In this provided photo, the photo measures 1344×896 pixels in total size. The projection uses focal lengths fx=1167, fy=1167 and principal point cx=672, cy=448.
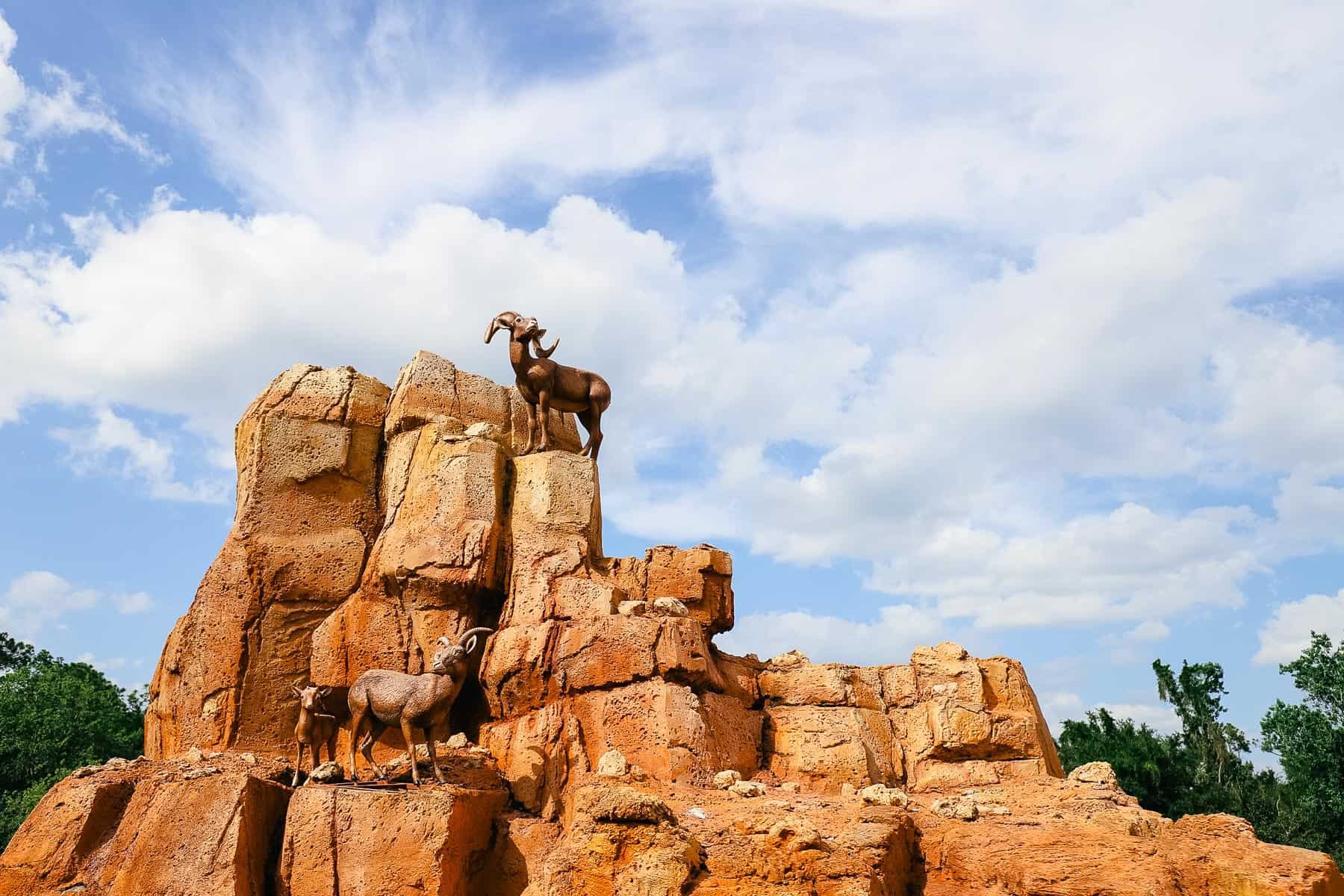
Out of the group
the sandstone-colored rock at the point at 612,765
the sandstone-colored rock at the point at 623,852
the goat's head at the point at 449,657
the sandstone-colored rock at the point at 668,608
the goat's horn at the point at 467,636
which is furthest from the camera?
the sandstone-colored rock at the point at 668,608

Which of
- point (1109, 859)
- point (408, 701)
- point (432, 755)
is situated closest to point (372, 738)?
point (408, 701)

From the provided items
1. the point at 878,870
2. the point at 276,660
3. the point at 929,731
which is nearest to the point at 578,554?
the point at 276,660

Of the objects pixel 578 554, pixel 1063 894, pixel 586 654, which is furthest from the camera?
pixel 578 554

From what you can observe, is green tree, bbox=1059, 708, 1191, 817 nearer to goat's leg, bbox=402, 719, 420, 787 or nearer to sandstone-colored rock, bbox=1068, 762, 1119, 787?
sandstone-colored rock, bbox=1068, 762, 1119, 787

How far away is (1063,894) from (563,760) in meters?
5.94

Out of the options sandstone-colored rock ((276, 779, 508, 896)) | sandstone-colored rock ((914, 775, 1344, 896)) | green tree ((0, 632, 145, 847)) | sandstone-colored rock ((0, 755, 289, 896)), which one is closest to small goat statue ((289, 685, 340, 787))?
sandstone-colored rock ((0, 755, 289, 896))

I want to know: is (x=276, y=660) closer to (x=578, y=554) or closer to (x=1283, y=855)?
(x=578, y=554)

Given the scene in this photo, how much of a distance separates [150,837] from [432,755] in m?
2.93

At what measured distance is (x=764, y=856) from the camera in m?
10.5

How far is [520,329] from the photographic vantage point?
1755 centimetres

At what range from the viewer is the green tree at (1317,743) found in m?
25.0

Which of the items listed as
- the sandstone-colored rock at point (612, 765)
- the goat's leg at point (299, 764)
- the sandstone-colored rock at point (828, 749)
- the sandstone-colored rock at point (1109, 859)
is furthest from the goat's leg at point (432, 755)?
the sandstone-colored rock at point (1109, 859)

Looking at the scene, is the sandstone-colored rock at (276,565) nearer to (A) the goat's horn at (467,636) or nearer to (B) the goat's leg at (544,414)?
(B) the goat's leg at (544,414)

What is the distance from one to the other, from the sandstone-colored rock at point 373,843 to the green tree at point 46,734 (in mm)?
17347
